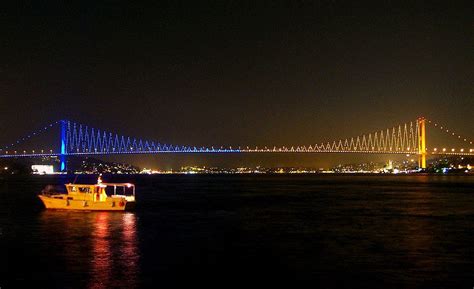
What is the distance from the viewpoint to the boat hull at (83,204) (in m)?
31.9

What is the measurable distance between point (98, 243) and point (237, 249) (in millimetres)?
4263

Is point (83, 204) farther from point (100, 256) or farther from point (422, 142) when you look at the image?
point (422, 142)

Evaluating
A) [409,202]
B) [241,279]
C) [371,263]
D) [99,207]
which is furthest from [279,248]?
[409,202]

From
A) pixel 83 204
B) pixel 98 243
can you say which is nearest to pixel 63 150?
pixel 83 204

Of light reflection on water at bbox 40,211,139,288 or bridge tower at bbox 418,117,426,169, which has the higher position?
bridge tower at bbox 418,117,426,169

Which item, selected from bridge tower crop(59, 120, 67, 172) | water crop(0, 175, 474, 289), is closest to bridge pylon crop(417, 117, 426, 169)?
bridge tower crop(59, 120, 67, 172)

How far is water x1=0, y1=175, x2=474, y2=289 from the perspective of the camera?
14477 millimetres

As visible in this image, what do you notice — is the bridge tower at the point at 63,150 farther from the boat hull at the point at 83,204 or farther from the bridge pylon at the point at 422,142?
the boat hull at the point at 83,204

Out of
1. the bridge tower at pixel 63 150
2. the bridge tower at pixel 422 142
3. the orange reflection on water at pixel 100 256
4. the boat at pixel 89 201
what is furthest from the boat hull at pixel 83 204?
the bridge tower at pixel 422 142

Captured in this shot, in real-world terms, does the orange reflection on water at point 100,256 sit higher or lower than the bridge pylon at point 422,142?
lower

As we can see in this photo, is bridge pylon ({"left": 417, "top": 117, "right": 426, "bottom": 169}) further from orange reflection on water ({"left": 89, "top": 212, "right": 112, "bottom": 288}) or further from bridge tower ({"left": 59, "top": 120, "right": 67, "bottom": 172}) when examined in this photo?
orange reflection on water ({"left": 89, "top": 212, "right": 112, "bottom": 288})

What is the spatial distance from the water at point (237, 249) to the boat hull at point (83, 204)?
0.86 m

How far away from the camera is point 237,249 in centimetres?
1900

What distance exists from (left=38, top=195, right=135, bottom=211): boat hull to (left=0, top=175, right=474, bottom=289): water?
33.7 inches
